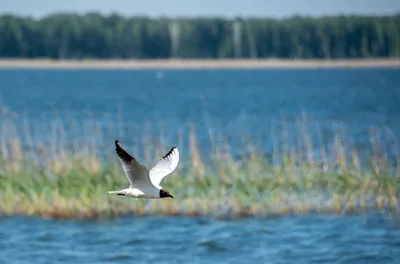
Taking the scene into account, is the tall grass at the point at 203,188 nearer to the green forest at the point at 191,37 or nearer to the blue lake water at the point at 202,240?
the blue lake water at the point at 202,240

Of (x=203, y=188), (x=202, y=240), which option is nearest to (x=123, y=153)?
(x=202, y=240)

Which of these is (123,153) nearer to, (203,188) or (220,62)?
(203,188)

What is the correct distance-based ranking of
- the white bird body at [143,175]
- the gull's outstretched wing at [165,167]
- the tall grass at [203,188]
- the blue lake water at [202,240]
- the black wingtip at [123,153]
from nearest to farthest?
1. the black wingtip at [123,153]
2. the white bird body at [143,175]
3. the gull's outstretched wing at [165,167]
4. the blue lake water at [202,240]
5. the tall grass at [203,188]

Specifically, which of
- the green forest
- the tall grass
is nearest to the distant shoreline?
the green forest

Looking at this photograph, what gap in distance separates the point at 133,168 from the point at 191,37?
16234 centimetres

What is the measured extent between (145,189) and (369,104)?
56610 millimetres

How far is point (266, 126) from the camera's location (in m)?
48.8

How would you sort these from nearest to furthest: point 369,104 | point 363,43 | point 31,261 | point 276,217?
point 31,261 → point 276,217 → point 369,104 → point 363,43

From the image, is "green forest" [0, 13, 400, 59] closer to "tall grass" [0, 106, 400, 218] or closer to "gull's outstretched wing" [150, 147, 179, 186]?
"tall grass" [0, 106, 400, 218]

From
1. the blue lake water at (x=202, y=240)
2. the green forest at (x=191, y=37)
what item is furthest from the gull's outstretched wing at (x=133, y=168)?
the green forest at (x=191, y=37)

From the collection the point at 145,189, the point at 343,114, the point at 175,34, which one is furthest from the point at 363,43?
the point at 145,189

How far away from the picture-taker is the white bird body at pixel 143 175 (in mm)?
12523

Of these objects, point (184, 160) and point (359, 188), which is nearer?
Result: point (359, 188)

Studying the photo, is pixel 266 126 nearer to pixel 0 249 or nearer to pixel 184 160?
pixel 184 160
